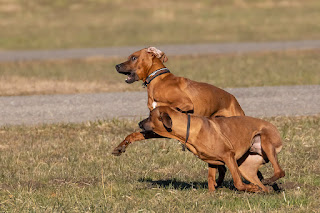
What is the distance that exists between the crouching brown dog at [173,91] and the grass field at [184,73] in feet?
27.5

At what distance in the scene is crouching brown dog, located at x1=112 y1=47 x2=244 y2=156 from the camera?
28.0 ft

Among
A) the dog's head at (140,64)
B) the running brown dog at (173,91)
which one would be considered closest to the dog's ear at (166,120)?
the running brown dog at (173,91)

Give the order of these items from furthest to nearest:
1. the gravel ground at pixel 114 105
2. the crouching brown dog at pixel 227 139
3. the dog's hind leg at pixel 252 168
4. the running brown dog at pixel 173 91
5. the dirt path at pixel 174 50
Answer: the dirt path at pixel 174 50 → the gravel ground at pixel 114 105 → the running brown dog at pixel 173 91 → the dog's hind leg at pixel 252 168 → the crouching brown dog at pixel 227 139

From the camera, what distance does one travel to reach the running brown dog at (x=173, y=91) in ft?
28.0

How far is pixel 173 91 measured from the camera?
8547mm

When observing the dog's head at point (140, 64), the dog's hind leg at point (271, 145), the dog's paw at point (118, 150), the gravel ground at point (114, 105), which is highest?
the dog's head at point (140, 64)

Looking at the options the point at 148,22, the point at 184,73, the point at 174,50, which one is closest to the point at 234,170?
the point at 184,73

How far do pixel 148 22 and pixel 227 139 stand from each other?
2903 centimetres

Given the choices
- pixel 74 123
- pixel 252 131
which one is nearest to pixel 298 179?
pixel 252 131

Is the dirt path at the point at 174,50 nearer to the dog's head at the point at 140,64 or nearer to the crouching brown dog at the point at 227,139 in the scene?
the dog's head at the point at 140,64

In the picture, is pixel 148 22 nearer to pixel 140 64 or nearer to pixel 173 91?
pixel 140 64

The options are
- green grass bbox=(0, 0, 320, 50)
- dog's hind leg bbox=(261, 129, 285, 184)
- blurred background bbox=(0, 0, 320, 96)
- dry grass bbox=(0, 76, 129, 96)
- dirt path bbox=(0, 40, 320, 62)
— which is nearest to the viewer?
dog's hind leg bbox=(261, 129, 285, 184)

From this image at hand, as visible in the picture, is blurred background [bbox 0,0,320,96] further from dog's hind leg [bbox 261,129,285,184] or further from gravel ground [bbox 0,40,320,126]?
dog's hind leg [bbox 261,129,285,184]

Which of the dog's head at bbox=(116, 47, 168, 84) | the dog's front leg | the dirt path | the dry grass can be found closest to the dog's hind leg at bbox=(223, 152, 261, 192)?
the dog's front leg
